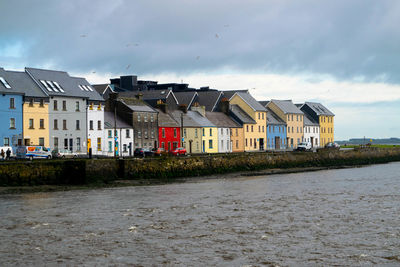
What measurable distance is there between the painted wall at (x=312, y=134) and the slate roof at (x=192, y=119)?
4574cm

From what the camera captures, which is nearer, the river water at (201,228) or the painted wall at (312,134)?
the river water at (201,228)

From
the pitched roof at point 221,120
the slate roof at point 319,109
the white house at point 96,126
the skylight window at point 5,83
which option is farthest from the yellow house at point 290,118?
the skylight window at point 5,83

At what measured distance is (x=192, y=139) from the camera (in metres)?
93.4

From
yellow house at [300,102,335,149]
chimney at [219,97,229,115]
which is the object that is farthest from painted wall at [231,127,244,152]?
yellow house at [300,102,335,149]

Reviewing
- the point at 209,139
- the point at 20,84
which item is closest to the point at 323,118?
the point at 209,139

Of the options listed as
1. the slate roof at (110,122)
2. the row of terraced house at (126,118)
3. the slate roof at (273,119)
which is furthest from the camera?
the slate roof at (273,119)

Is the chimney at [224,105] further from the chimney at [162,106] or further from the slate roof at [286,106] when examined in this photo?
the slate roof at [286,106]

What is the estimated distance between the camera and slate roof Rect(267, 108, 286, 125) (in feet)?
395

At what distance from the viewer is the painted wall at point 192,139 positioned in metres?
92.3

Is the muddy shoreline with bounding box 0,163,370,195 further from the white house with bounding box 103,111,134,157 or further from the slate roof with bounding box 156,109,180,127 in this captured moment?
the slate roof with bounding box 156,109,180,127

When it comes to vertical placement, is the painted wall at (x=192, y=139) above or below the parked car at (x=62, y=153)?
above

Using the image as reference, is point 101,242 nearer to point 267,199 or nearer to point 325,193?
point 267,199

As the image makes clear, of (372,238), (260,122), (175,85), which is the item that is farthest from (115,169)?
(175,85)

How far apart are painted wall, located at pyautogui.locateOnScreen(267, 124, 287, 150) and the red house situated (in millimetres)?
31594
